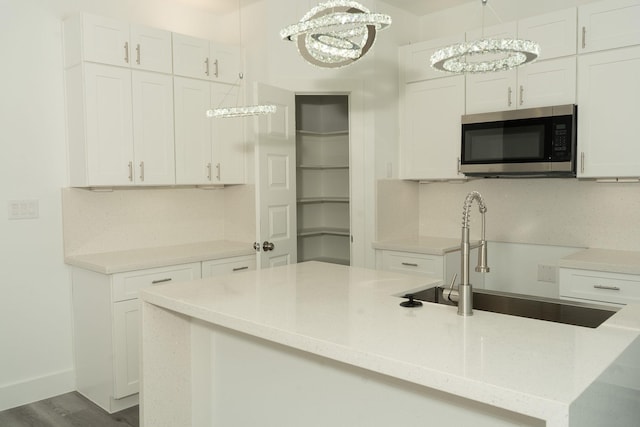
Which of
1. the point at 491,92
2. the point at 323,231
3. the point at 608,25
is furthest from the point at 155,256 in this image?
the point at 608,25

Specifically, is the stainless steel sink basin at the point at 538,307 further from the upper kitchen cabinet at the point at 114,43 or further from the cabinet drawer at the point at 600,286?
the upper kitchen cabinet at the point at 114,43

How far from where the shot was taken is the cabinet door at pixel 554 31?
10.6ft

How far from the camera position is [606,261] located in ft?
9.68

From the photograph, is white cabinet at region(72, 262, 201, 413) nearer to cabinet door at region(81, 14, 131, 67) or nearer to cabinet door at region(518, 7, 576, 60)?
cabinet door at region(81, 14, 131, 67)

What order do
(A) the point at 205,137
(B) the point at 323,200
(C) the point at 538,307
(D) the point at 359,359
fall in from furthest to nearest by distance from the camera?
Result: (B) the point at 323,200 → (A) the point at 205,137 → (C) the point at 538,307 → (D) the point at 359,359

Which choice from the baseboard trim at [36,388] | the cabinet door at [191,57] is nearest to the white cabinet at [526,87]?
the cabinet door at [191,57]

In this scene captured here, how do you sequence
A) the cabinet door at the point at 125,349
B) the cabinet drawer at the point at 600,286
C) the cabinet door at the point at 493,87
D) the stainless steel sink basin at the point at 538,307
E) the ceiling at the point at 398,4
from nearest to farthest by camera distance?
the stainless steel sink basin at the point at 538,307
the cabinet drawer at the point at 600,286
the cabinet door at the point at 125,349
the cabinet door at the point at 493,87
the ceiling at the point at 398,4

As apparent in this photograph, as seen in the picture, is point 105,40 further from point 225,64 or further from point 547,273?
point 547,273

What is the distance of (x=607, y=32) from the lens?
3.09m

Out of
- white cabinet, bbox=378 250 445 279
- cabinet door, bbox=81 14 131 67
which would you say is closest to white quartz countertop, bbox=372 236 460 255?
white cabinet, bbox=378 250 445 279

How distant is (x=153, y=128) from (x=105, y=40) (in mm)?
612

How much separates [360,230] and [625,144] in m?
1.87

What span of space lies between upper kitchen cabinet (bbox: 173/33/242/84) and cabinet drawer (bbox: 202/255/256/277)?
1335 millimetres

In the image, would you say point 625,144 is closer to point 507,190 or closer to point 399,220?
point 507,190
